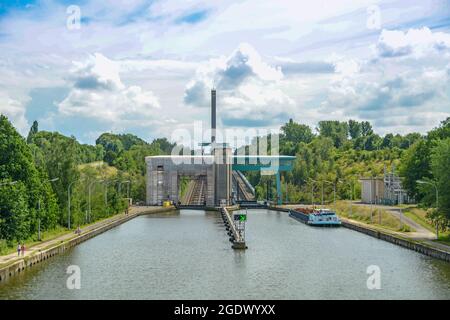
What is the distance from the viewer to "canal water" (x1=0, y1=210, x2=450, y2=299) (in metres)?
44.8

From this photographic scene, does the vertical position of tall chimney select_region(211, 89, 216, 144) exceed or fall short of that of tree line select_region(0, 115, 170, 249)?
it exceeds it

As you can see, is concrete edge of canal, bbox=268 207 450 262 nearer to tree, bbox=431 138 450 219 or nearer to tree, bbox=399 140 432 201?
tree, bbox=431 138 450 219

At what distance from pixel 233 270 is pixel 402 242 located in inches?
918

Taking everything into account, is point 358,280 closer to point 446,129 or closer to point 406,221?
point 406,221

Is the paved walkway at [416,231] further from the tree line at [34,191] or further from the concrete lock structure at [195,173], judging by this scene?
the concrete lock structure at [195,173]

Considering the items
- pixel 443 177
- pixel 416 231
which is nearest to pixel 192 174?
pixel 416 231

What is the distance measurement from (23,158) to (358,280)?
35.1 m

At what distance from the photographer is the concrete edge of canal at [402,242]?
5928 centimetres

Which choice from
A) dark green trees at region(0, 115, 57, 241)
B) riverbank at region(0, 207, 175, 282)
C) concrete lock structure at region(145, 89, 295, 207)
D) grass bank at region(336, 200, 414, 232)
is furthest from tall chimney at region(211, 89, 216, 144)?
dark green trees at region(0, 115, 57, 241)

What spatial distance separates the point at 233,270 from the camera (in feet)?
179

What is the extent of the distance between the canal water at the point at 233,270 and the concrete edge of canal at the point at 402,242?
0.79 metres

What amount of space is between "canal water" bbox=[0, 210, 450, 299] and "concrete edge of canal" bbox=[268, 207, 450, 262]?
79 cm

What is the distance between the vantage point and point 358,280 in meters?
49.5
